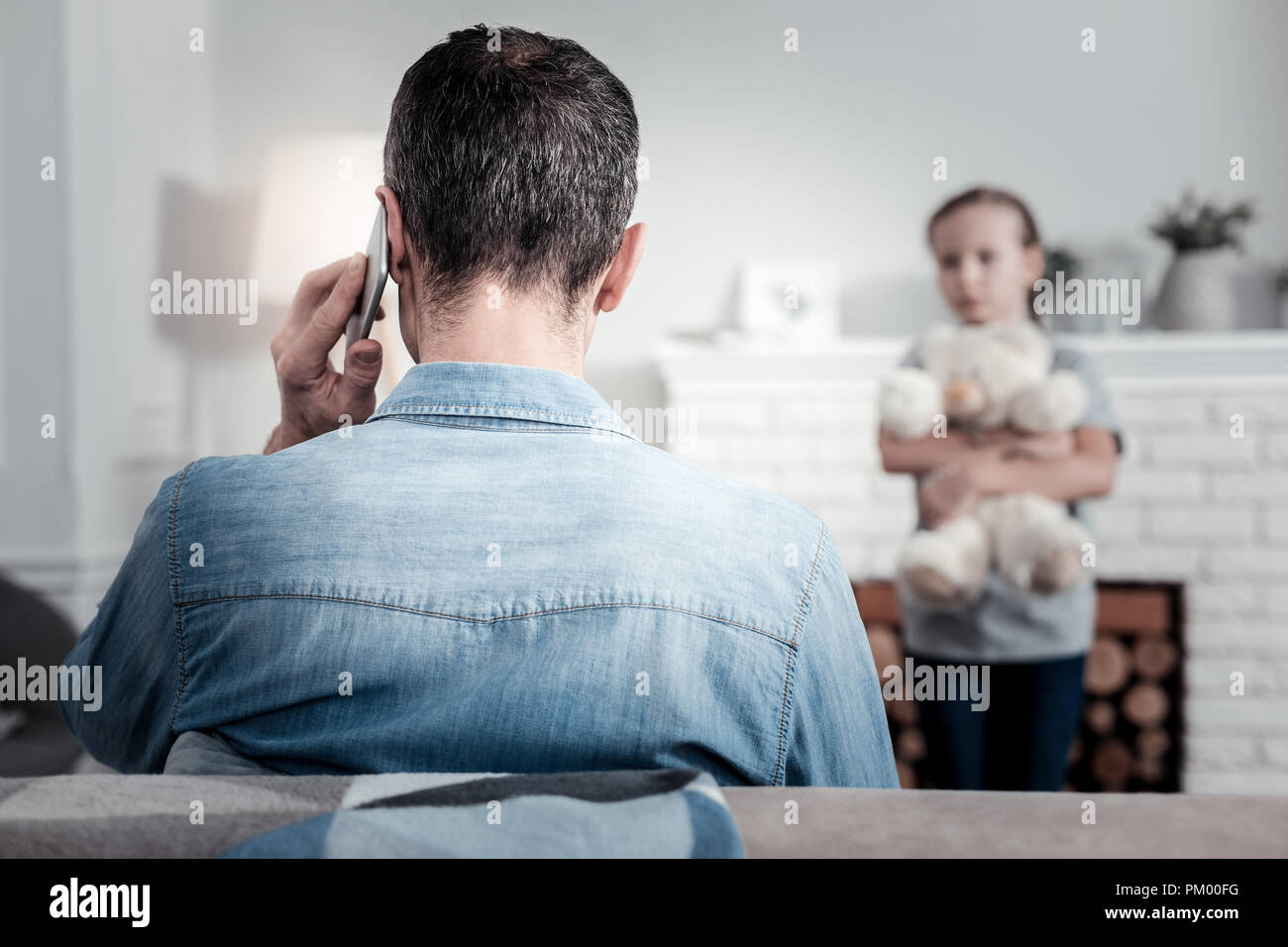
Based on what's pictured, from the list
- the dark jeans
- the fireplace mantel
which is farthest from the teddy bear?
the fireplace mantel

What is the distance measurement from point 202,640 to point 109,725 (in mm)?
127

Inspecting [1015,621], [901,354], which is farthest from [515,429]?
[901,354]

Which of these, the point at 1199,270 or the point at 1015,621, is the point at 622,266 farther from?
the point at 1199,270

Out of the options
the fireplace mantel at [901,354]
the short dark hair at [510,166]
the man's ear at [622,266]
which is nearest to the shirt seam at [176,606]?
the short dark hair at [510,166]

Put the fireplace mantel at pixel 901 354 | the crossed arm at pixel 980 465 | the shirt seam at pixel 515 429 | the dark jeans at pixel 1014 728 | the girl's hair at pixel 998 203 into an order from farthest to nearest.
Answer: the fireplace mantel at pixel 901 354 → the girl's hair at pixel 998 203 → the crossed arm at pixel 980 465 → the dark jeans at pixel 1014 728 → the shirt seam at pixel 515 429

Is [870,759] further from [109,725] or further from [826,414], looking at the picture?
[826,414]

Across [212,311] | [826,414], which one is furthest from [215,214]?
[826,414]

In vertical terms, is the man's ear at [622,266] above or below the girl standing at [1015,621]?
above

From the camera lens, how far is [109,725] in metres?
0.71

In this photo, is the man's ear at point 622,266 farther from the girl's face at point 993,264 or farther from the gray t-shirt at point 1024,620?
the girl's face at point 993,264

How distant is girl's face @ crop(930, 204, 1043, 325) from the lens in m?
2.14

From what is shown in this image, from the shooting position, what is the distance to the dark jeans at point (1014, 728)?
74.8 inches

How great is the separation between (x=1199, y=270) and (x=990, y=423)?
999 millimetres

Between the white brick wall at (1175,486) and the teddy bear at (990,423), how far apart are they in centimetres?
51
